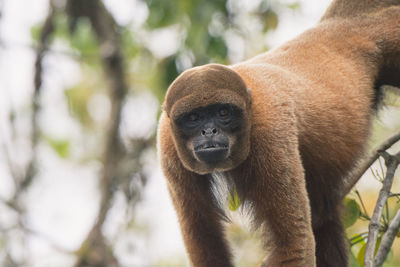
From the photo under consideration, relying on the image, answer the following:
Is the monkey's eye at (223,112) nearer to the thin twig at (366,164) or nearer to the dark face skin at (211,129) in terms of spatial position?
the dark face skin at (211,129)

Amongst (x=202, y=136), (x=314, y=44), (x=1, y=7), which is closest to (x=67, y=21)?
(x=1, y=7)

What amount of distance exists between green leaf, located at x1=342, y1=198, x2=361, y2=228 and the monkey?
0.41 feet

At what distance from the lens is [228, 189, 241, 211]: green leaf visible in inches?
235

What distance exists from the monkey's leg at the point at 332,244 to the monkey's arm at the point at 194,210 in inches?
44.3

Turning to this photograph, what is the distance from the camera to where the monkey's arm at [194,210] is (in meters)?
5.71

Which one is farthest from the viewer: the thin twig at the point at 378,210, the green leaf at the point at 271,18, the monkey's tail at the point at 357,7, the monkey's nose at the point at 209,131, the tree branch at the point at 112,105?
the green leaf at the point at 271,18

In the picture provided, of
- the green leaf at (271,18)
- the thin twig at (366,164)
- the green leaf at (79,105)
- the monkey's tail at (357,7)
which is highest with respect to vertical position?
the green leaf at (79,105)

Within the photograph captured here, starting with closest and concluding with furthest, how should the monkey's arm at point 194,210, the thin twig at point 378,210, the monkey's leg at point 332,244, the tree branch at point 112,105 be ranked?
1. the thin twig at point 378,210
2. the monkey's arm at point 194,210
3. the monkey's leg at point 332,244
4. the tree branch at point 112,105

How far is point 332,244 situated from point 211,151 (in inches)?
81.8

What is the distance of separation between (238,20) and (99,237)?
166 inches

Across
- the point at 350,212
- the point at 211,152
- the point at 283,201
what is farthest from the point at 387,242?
the point at 211,152

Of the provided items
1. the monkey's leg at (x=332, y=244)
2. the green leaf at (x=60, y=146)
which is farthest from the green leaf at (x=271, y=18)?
the green leaf at (x=60, y=146)

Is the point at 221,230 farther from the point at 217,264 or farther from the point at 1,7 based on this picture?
the point at 1,7

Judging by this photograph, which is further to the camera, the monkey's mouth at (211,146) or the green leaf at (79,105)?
the green leaf at (79,105)
